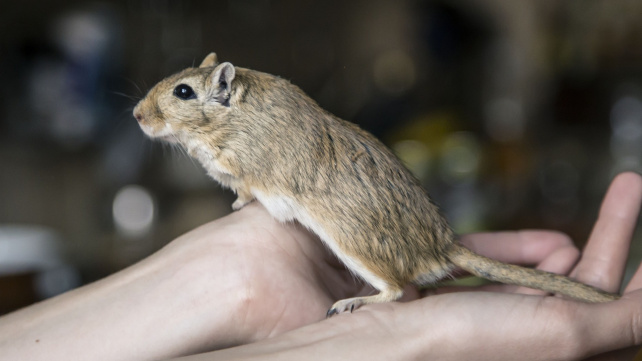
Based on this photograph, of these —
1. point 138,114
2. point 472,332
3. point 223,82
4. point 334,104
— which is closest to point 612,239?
point 472,332

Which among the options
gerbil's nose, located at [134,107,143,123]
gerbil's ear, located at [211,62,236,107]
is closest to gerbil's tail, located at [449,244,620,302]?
gerbil's ear, located at [211,62,236,107]

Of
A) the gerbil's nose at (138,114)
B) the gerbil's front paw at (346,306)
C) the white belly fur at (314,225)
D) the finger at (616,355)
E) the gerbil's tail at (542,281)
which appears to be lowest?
the finger at (616,355)

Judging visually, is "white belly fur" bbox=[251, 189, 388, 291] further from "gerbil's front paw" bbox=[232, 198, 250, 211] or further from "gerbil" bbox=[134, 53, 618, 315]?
"gerbil's front paw" bbox=[232, 198, 250, 211]

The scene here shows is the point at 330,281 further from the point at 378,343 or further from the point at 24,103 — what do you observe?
the point at 24,103

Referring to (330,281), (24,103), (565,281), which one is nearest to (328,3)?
(24,103)

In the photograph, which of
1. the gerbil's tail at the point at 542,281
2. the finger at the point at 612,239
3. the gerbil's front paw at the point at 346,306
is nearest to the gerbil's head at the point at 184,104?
the gerbil's front paw at the point at 346,306

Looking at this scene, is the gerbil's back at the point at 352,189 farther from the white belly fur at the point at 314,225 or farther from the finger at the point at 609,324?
the finger at the point at 609,324
